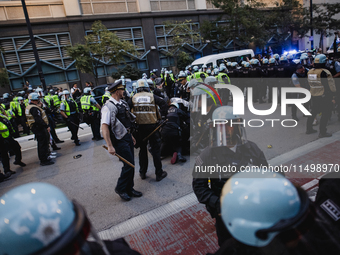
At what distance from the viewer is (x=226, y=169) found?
7.09ft

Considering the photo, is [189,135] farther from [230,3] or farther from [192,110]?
[230,3]

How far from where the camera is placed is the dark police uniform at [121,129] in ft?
12.4

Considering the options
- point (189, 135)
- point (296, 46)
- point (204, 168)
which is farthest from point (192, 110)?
point (296, 46)

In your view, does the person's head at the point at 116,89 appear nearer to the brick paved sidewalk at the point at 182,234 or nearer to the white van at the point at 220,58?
the brick paved sidewalk at the point at 182,234

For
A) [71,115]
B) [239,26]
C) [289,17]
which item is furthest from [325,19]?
[71,115]

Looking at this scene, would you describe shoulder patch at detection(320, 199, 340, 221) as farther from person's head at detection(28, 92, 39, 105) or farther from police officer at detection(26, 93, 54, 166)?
person's head at detection(28, 92, 39, 105)

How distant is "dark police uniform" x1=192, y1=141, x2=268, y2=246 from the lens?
2.14 metres

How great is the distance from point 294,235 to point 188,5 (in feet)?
93.5

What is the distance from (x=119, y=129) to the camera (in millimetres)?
3859

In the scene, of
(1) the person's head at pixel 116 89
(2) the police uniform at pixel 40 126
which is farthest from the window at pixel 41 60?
(1) the person's head at pixel 116 89

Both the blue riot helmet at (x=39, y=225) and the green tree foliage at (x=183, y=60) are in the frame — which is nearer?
the blue riot helmet at (x=39, y=225)

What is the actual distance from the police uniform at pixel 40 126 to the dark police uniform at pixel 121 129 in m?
3.46

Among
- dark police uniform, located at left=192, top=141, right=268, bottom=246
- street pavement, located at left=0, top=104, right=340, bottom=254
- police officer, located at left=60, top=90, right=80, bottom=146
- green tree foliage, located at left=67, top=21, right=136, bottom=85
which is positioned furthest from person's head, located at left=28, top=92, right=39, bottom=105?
green tree foliage, located at left=67, top=21, right=136, bottom=85

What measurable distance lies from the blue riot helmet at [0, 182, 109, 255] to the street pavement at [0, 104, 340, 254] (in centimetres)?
209
